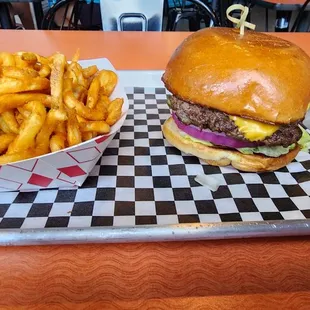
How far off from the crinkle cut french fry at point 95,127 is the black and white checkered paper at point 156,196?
0.21 m

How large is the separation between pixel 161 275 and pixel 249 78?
74cm

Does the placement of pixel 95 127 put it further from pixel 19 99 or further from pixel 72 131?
pixel 19 99

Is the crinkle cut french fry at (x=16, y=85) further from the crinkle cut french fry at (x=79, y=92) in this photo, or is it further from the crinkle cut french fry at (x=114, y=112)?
the crinkle cut french fry at (x=114, y=112)

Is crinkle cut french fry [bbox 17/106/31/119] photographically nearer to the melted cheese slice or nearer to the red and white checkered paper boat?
the red and white checkered paper boat

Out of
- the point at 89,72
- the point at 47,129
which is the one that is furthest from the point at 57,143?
the point at 89,72

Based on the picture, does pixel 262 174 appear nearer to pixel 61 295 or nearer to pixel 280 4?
pixel 61 295

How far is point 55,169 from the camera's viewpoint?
1.16 meters

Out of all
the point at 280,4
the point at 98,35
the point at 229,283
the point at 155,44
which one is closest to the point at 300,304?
the point at 229,283

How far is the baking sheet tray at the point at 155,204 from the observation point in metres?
1.00

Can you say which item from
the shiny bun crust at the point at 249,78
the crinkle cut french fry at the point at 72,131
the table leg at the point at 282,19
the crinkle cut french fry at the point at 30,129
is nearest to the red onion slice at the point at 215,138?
the shiny bun crust at the point at 249,78

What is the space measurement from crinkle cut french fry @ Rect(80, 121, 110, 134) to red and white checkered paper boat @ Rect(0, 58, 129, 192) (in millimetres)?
27

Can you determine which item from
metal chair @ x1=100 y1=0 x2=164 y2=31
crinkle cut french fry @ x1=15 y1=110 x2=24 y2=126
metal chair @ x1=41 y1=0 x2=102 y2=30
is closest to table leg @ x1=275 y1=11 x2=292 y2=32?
metal chair @ x1=100 y1=0 x2=164 y2=31

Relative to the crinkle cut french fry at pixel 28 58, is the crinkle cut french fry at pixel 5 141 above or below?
below

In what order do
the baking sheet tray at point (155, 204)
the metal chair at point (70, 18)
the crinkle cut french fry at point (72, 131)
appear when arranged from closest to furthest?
the baking sheet tray at point (155, 204), the crinkle cut french fry at point (72, 131), the metal chair at point (70, 18)
